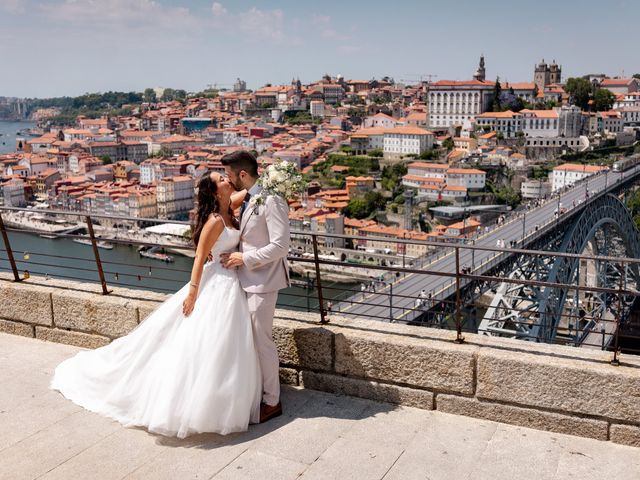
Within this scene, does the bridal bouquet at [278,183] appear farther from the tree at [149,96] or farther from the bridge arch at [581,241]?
the tree at [149,96]

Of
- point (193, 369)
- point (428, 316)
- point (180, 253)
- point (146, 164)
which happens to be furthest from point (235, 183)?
point (146, 164)

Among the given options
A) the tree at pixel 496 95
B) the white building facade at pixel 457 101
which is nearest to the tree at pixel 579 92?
the tree at pixel 496 95

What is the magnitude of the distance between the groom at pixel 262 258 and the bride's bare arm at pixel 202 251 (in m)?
0.06

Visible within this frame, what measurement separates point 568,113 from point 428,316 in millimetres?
A: 38386

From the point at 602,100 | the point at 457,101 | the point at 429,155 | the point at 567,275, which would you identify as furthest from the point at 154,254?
the point at 602,100

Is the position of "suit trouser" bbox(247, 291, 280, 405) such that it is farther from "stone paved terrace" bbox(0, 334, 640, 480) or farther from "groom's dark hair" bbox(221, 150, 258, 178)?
"groom's dark hair" bbox(221, 150, 258, 178)

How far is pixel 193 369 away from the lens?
179 cm

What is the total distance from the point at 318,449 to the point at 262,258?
49 cm

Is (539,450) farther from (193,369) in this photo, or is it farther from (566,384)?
(193,369)

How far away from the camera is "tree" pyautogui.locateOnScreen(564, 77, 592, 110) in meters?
57.2

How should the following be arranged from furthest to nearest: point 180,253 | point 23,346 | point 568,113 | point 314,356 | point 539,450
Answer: point 568,113 → point 180,253 → point 23,346 → point 314,356 → point 539,450

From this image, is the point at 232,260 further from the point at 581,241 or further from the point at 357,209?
the point at 357,209

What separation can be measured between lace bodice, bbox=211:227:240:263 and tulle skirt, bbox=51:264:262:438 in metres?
0.04

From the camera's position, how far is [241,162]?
1.90 m
